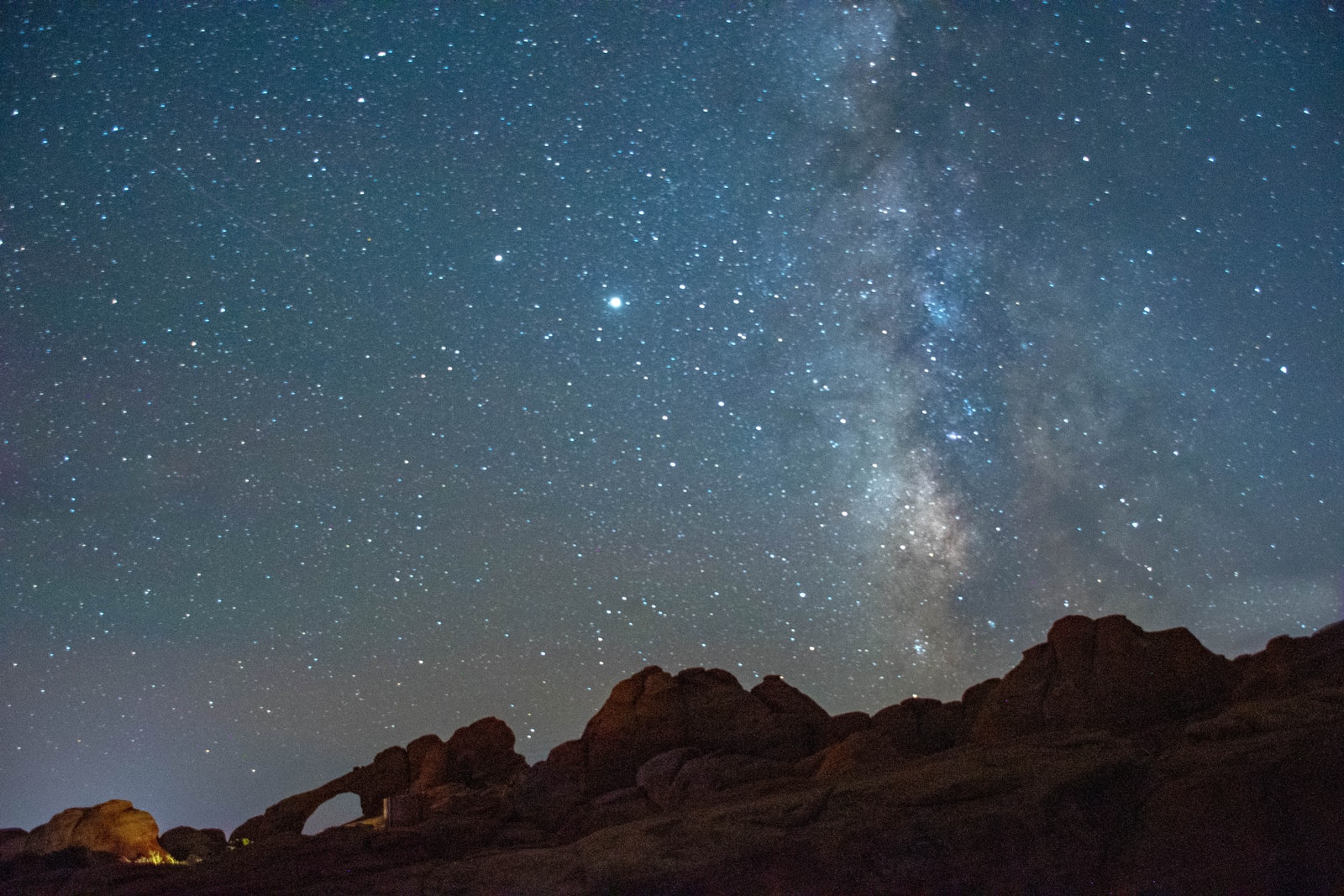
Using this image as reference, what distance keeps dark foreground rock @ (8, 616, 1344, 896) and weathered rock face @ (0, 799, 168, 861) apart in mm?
8254

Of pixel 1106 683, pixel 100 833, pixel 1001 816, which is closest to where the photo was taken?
pixel 1001 816

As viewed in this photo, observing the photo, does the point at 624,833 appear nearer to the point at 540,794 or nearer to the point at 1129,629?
the point at 540,794

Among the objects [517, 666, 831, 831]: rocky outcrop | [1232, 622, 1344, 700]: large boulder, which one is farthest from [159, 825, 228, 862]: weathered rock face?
[1232, 622, 1344, 700]: large boulder

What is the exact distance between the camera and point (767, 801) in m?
16.5

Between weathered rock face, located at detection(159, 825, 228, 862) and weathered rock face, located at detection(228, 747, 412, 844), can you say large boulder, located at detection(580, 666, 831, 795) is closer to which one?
weathered rock face, located at detection(228, 747, 412, 844)

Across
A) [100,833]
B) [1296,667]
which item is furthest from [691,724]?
[100,833]

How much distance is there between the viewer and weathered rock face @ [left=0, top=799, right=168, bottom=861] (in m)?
28.0

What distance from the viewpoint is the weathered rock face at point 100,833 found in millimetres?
27984

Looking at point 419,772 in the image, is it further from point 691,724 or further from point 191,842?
point 691,724

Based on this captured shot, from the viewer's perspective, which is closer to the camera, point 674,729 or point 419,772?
point 674,729

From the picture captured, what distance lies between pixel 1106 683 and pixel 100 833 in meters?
30.1

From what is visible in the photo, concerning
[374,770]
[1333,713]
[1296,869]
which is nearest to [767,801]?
[1296,869]

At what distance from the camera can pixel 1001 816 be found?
14461 mm

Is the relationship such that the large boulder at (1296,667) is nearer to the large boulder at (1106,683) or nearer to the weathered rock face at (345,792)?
the large boulder at (1106,683)
